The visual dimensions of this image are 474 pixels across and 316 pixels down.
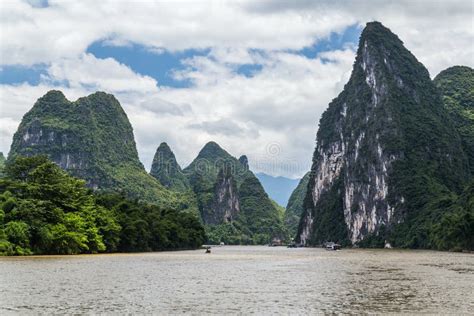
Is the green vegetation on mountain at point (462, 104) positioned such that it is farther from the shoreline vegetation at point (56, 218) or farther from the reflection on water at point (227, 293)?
the reflection on water at point (227, 293)

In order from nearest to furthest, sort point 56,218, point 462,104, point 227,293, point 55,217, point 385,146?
point 227,293, point 55,217, point 56,218, point 385,146, point 462,104

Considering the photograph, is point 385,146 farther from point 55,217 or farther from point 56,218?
point 55,217

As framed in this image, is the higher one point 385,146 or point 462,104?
point 462,104

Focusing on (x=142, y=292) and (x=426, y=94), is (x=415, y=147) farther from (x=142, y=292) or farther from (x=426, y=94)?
(x=142, y=292)

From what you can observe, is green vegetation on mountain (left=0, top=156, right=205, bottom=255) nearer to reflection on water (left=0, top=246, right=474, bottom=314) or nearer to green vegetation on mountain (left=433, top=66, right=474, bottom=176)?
reflection on water (left=0, top=246, right=474, bottom=314)

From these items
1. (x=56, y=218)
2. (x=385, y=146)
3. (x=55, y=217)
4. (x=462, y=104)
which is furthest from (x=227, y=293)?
(x=462, y=104)

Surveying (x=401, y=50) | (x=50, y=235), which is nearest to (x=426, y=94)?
(x=401, y=50)

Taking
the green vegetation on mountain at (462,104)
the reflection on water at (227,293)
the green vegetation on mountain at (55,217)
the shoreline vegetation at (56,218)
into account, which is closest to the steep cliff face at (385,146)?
the green vegetation on mountain at (462,104)
